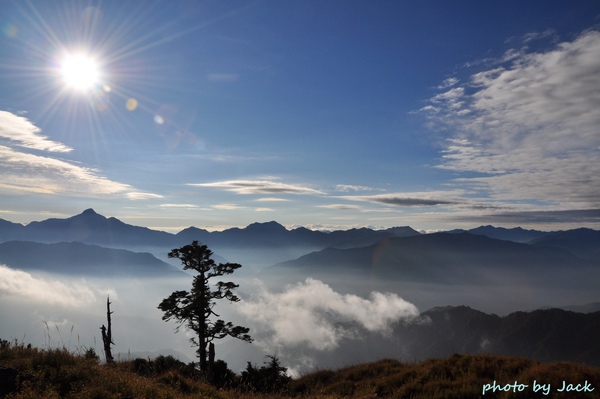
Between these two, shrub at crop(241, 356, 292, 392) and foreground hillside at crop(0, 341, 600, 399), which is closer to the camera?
foreground hillside at crop(0, 341, 600, 399)

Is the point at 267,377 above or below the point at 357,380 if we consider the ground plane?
below

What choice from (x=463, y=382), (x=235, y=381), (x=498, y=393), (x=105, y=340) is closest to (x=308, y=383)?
(x=235, y=381)

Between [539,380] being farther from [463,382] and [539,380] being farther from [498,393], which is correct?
[463,382]

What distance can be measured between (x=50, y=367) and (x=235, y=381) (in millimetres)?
11270

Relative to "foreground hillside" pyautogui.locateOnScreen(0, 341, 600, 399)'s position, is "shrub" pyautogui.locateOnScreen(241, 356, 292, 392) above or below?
below

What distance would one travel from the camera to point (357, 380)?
672 inches

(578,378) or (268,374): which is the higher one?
(578,378)

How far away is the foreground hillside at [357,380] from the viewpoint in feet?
28.5

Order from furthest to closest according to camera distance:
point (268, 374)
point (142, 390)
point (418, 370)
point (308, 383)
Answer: point (268, 374) → point (308, 383) → point (418, 370) → point (142, 390)

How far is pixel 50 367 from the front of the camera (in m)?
9.88

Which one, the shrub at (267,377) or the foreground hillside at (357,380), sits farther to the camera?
the shrub at (267,377)

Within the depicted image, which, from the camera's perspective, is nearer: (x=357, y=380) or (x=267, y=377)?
(x=357, y=380)

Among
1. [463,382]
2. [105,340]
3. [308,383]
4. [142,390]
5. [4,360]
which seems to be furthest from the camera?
[105,340]

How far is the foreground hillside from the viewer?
8.68m
